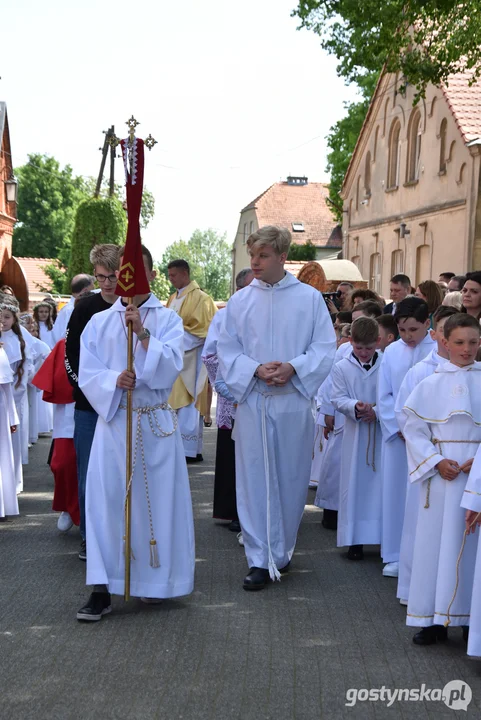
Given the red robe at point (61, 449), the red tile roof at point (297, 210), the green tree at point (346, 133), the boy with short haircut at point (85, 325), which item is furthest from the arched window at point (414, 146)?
the red tile roof at point (297, 210)

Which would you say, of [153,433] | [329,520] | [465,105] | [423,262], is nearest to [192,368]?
[329,520]

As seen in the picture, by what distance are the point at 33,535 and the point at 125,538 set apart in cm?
269

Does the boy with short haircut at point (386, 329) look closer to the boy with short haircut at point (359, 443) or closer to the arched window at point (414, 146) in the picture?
the boy with short haircut at point (359, 443)

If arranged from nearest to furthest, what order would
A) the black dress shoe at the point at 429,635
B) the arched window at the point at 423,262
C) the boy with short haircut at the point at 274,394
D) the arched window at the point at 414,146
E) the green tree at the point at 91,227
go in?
1. the black dress shoe at the point at 429,635
2. the boy with short haircut at the point at 274,394
3. the arched window at the point at 423,262
4. the arched window at the point at 414,146
5. the green tree at the point at 91,227

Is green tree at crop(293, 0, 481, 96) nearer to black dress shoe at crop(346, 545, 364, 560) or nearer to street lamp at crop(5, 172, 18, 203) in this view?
black dress shoe at crop(346, 545, 364, 560)

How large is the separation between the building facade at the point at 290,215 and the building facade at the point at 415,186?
39414 millimetres

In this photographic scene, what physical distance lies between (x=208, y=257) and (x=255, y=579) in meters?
126

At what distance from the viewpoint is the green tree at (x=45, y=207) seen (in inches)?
2950

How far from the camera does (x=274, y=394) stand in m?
7.44

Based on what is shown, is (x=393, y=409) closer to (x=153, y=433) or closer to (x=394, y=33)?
(x=153, y=433)

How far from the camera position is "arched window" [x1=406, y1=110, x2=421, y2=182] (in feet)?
98.9

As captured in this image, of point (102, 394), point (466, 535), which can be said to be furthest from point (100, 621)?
point (466, 535)

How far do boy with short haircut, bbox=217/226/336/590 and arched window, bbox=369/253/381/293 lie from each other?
26.0 metres

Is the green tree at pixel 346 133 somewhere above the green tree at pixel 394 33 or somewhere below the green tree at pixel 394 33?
above
